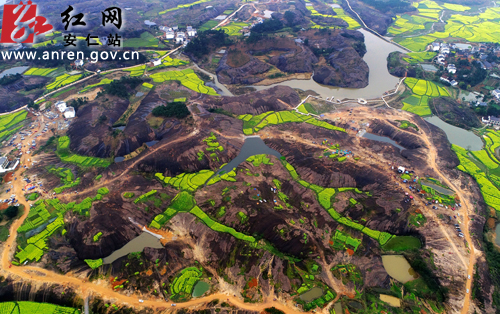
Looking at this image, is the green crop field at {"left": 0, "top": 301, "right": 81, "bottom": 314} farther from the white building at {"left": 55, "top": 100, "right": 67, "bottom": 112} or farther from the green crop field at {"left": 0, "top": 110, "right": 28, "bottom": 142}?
the white building at {"left": 55, "top": 100, "right": 67, "bottom": 112}

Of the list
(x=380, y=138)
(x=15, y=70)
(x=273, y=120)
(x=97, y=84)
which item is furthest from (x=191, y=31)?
(x=380, y=138)

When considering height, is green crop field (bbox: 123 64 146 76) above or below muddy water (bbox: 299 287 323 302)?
above

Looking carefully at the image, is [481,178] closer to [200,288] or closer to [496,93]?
[496,93]

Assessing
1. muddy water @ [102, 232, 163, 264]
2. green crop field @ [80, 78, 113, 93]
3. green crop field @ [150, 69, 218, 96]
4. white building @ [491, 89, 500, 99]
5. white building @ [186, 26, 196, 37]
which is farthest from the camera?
white building @ [186, 26, 196, 37]

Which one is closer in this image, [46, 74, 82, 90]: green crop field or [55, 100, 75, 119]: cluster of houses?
[55, 100, 75, 119]: cluster of houses

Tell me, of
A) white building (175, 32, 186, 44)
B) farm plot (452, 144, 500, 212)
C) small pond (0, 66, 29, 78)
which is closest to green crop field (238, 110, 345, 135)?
farm plot (452, 144, 500, 212)

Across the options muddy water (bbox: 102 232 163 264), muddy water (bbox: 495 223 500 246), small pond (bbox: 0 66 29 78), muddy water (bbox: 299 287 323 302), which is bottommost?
muddy water (bbox: 102 232 163 264)
